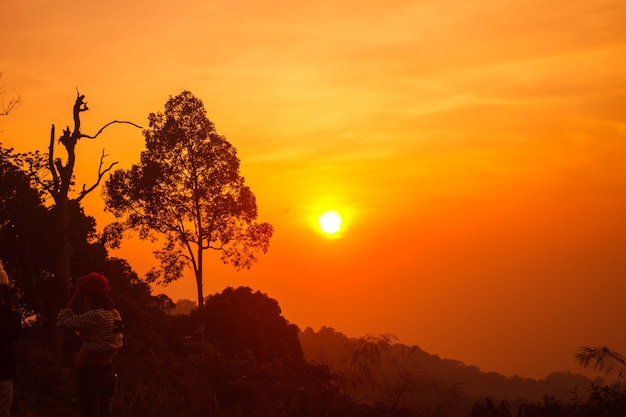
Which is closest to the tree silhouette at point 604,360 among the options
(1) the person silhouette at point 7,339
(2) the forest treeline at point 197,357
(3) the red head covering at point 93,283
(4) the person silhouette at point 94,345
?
(2) the forest treeline at point 197,357

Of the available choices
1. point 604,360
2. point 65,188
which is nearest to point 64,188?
point 65,188

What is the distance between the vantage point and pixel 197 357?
70.6 ft

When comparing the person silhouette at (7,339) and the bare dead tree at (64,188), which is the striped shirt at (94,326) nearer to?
the person silhouette at (7,339)

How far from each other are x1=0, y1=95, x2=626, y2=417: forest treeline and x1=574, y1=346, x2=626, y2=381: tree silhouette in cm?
58

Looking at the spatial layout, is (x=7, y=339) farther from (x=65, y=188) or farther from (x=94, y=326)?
(x=65, y=188)

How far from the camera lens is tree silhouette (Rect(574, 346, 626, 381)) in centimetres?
2089

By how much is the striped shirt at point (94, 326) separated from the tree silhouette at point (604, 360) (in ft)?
47.3

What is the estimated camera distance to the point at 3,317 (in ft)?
31.5

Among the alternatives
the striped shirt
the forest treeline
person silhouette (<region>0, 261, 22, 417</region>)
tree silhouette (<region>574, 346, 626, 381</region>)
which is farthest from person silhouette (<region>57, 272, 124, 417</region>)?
tree silhouette (<region>574, 346, 626, 381</region>)

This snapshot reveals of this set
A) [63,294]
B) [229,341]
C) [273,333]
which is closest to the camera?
[63,294]

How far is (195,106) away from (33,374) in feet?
92.5

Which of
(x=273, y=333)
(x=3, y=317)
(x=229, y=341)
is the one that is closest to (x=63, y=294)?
(x=229, y=341)

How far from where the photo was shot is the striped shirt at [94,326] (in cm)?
1040

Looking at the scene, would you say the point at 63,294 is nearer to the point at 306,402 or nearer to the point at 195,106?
the point at 306,402
